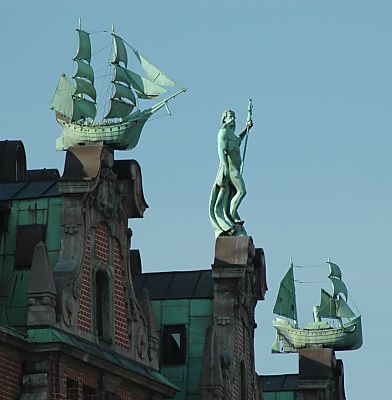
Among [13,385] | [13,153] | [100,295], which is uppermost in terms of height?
[13,153]

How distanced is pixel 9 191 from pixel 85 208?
384cm

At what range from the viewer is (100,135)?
2997 inches

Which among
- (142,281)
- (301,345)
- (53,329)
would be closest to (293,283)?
(301,345)

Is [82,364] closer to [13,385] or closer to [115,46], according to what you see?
[13,385]

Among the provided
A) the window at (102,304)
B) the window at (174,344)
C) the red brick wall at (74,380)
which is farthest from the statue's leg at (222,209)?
the red brick wall at (74,380)

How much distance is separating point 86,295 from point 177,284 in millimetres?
14416

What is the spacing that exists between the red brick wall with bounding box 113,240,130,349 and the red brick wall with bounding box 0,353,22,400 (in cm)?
707

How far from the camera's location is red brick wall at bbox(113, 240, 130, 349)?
247ft

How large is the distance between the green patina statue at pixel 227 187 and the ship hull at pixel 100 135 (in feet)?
31.2

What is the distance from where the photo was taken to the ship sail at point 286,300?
98.6m

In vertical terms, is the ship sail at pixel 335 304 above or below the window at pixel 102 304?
above

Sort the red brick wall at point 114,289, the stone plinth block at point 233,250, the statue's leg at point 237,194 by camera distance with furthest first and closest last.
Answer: the statue's leg at point 237,194 → the stone plinth block at point 233,250 → the red brick wall at point 114,289

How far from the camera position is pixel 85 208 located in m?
73.8

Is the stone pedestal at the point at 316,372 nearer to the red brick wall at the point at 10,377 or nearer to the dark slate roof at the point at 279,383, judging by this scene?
the dark slate roof at the point at 279,383
